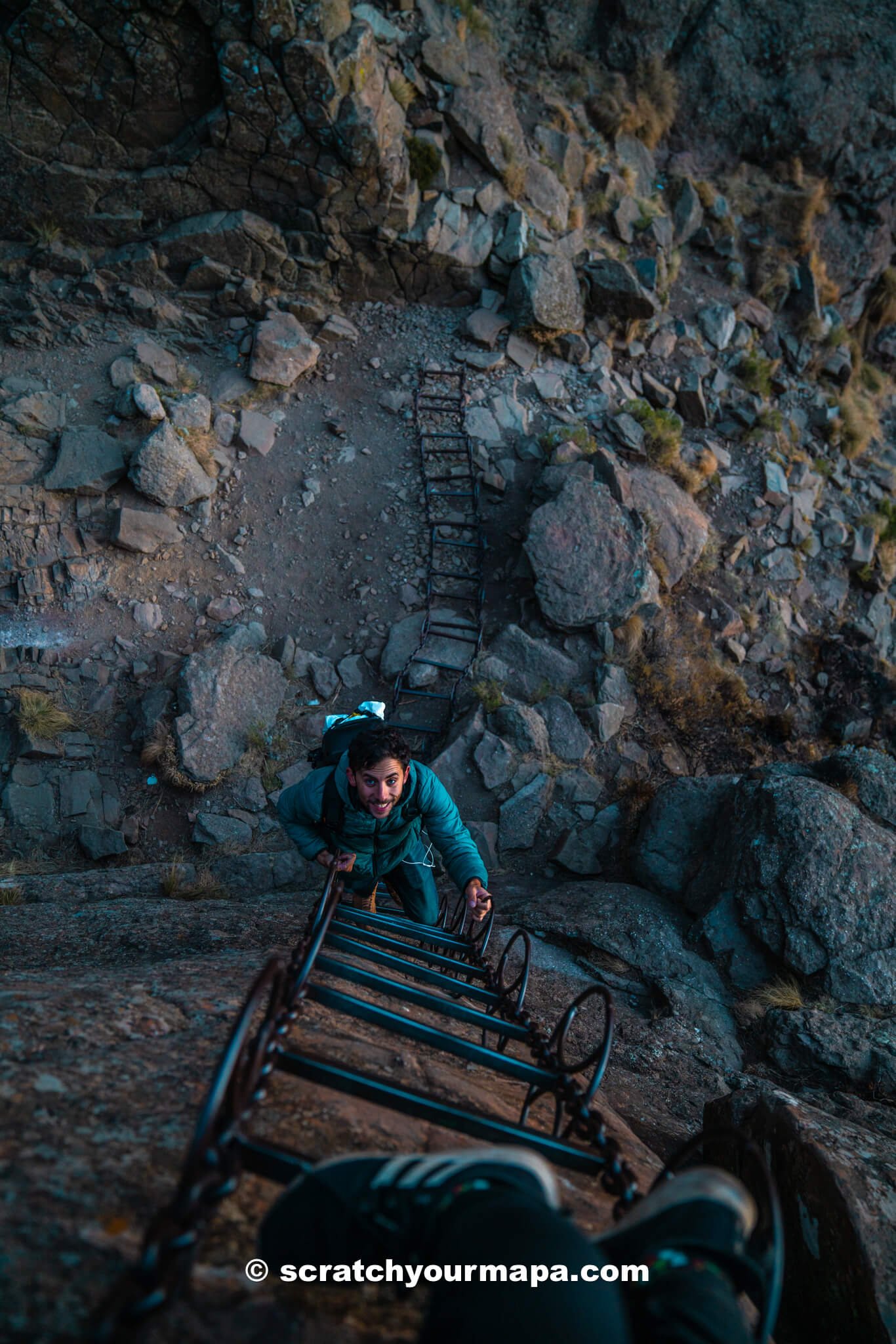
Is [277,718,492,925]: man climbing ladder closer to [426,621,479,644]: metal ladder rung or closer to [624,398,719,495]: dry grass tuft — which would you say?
[426,621,479,644]: metal ladder rung

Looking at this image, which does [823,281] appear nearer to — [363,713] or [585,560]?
[585,560]

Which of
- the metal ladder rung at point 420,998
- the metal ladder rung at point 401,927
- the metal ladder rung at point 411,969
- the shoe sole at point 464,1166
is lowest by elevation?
the metal ladder rung at point 401,927

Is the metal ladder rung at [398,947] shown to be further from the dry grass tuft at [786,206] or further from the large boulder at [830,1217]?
the dry grass tuft at [786,206]

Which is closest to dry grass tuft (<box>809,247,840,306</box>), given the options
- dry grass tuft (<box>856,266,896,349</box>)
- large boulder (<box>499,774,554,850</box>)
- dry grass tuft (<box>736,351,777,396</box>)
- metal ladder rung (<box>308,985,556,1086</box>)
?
dry grass tuft (<box>856,266,896,349</box>)

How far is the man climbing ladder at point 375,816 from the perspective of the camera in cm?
347

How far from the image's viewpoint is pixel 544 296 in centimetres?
999

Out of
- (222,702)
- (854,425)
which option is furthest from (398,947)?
(854,425)

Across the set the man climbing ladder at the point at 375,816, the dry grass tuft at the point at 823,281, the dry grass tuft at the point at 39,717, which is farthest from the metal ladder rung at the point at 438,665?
the dry grass tuft at the point at 823,281

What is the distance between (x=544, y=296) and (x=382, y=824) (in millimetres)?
9140

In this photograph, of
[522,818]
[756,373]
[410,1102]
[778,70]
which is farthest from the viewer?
[778,70]

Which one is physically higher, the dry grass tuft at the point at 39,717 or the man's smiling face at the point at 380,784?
the man's smiling face at the point at 380,784

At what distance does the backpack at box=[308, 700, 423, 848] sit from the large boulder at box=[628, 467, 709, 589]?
5583 mm

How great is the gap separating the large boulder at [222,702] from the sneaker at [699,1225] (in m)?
6.09

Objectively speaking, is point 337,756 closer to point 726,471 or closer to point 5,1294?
point 5,1294
